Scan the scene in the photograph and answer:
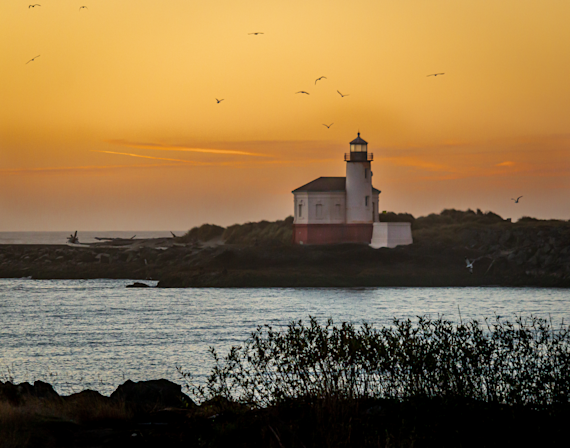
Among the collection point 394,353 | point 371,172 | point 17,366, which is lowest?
point 17,366

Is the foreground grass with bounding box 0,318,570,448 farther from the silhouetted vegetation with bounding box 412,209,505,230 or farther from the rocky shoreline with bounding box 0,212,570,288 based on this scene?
the silhouetted vegetation with bounding box 412,209,505,230

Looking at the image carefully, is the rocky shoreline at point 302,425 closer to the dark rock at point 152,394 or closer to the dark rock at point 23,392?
the dark rock at point 152,394

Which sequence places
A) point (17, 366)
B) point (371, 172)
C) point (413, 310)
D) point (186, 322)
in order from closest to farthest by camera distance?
point (17, 366) < point (186, 322) < point (413, 310) < point (371, 172)

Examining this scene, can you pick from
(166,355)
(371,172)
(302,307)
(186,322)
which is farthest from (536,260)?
(166,355)

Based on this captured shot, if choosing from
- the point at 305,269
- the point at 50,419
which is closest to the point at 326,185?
the point at 305,269

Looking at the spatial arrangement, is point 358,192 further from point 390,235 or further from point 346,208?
point 390,235

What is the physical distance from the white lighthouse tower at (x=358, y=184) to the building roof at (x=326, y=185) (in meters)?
1.11

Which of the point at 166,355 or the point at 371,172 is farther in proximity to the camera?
the point at 371,172

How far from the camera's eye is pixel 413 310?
3772cm

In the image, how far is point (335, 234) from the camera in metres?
59.0

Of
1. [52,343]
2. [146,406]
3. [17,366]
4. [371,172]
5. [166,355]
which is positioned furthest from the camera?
[371,172]

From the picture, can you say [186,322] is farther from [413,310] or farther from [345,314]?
[413,310]

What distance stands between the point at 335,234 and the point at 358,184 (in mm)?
4535

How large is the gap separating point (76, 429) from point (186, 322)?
23.7 metres
